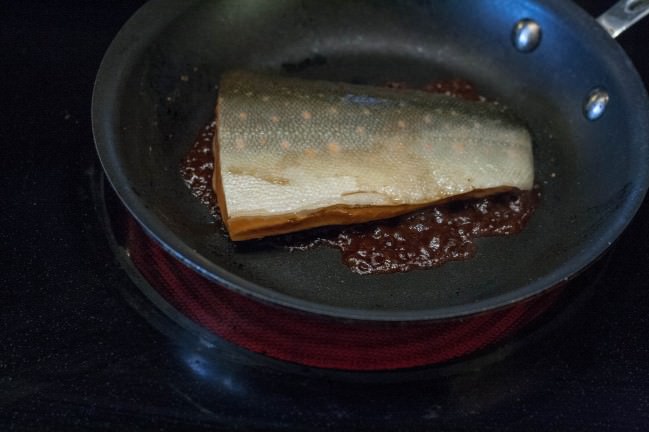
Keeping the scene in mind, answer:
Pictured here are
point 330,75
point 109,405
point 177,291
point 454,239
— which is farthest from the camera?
point 330,75

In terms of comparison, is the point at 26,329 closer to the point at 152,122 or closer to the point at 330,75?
the point at 152,122

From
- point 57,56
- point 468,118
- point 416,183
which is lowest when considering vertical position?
point 57,56

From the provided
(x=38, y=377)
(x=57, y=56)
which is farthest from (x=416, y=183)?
(x=57, y=56)

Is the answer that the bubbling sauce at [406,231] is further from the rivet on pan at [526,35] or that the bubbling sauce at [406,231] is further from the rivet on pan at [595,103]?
the rivet on pan at [526,35]

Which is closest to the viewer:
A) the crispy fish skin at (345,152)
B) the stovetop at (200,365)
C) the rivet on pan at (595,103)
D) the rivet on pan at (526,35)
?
the stovetop at (200,365)

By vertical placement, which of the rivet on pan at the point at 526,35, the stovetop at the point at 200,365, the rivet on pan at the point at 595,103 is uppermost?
the rivet on pan at the point at 526,35

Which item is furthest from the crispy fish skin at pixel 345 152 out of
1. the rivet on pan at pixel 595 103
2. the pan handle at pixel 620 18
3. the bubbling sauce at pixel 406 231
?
the pan handle at pixel 620 18

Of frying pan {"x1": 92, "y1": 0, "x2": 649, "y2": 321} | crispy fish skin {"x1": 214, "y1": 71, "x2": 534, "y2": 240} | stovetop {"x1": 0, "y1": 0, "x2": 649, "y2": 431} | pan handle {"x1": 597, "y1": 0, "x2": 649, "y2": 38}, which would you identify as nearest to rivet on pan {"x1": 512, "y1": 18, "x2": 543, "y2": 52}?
frying pan {"x1": 92, "y1": 0, "x2": 649, "y2": 321}

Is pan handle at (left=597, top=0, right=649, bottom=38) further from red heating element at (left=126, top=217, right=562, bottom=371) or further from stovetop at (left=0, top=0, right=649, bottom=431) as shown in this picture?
red heating element at (left=126, top=217, right=562, bottom=371)
